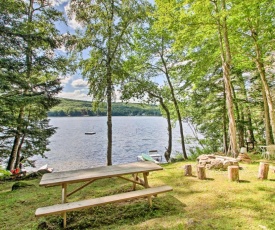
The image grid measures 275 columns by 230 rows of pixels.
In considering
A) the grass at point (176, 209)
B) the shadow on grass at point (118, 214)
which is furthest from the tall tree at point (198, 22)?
the shadow on grass at point (118, 214)

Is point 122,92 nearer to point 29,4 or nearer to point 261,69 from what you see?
point 29,4

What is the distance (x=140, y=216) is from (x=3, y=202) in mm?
3503

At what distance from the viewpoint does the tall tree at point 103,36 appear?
785 centimetres

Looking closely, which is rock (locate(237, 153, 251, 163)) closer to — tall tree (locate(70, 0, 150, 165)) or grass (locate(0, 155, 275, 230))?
grass (locate(0, 155, 275, 230))

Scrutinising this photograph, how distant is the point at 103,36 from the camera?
26.6 ft

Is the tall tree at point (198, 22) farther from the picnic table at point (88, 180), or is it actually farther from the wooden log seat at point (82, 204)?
the wooden log seat at point (82, 204)

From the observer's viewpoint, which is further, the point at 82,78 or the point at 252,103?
the point at 252,103

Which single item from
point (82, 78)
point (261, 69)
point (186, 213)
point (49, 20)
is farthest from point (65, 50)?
point (261, 69)

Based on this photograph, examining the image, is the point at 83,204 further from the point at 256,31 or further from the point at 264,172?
the point at 256,31

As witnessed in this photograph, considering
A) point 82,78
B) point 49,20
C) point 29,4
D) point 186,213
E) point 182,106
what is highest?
point 29,4

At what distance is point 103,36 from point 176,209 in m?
7.34

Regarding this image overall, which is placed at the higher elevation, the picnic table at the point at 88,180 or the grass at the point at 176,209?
the picnic table at the point at 88,180

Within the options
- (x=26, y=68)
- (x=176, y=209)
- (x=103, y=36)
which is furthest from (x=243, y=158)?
(x=26, y=68)

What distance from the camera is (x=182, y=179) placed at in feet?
18.2
